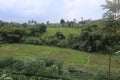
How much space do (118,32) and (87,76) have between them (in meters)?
7.56

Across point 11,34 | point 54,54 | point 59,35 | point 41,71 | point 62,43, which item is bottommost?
point 54,54

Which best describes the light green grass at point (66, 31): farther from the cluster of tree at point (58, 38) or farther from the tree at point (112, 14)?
the tree at point (112, 14)

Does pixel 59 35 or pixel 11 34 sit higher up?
pixel 11 34

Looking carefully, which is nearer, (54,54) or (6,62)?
(6,62)

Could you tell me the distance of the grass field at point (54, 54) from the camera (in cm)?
4722

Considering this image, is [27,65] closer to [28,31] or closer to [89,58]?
[89,58]

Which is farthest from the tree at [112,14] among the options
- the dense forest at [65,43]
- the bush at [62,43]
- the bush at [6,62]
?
the bush at [62,43]

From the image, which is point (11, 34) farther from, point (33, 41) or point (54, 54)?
point (54, 54)

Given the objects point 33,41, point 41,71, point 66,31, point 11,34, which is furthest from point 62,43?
point 41,71

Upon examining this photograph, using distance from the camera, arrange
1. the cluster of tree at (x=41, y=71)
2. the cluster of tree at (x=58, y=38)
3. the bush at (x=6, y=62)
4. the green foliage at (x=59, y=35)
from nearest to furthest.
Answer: the cluster of tree at (x=41, y=71) → the bush at (x=6, y=62) → the cluster of tree at (x=58, y=38) → the green foliage at (x=59, y=35)

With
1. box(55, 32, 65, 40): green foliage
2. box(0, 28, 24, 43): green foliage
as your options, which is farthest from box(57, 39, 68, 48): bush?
box(0, 28, 24, 43): green foliage

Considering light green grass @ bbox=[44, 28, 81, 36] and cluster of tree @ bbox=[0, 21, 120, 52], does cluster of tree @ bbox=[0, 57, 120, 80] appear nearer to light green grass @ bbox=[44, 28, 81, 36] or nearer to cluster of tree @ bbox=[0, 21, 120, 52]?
cluster of tree @ bbox=[0, 21, 120, 52]

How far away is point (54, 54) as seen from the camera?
168ft

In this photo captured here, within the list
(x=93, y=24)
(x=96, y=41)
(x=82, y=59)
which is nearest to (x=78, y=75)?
(x=82, y=59)
